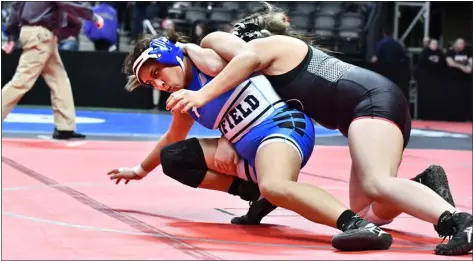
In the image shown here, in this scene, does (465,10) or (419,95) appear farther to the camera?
(465,10)

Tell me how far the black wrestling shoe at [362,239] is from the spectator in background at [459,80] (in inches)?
425

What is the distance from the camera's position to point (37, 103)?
12.8 meters

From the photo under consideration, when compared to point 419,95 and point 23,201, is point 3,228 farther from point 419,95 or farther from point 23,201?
point 419,95

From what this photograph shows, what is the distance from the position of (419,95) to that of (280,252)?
11.0m

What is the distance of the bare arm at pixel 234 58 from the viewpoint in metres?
3.74

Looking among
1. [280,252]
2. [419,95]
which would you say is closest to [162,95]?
[419,95]

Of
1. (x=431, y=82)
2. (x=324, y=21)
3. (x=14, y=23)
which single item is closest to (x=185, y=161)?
(x=14, y=23)

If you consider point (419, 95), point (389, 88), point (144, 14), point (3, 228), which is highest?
point (389, 88)

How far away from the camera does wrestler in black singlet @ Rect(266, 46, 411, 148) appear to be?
383 cm

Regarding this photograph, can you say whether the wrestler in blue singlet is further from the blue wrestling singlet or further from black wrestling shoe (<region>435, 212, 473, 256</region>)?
black wrestling shoe (<region>435, 212, 473, 256</region>)

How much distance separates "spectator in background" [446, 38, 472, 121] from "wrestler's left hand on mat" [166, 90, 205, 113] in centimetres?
1076

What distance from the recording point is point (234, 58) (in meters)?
3.80

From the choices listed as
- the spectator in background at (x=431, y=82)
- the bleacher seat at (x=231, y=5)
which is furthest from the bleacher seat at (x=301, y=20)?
the spectator in background at (x=431, y=82)

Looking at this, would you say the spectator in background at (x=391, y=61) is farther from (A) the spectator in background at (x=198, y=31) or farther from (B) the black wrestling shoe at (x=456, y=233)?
(B) the black wrestling shoe at (x=456, y=233)
